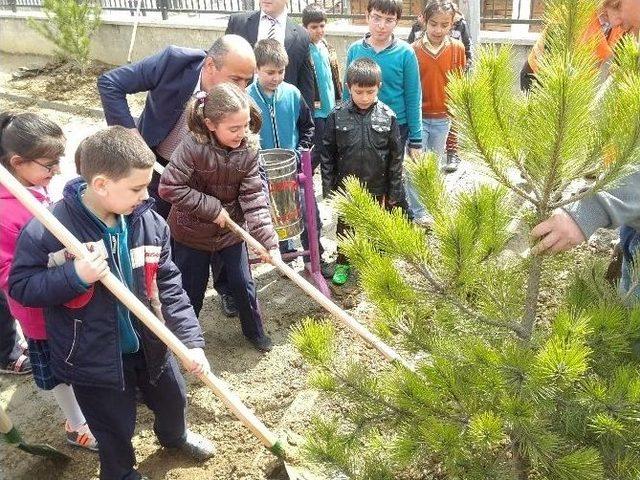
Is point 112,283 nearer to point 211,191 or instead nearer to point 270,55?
point 211,191

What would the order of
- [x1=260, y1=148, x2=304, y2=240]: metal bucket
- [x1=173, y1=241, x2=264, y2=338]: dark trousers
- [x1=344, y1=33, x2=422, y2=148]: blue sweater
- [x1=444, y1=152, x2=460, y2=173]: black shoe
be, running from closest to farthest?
[x1=173, y1=241, x2=264, y2=338]: dark trousers, [x1=260, y1=148, x2=304, y2=240]: metal bucket, [x1=344, y1=33, x2=422, y2=148]: blue sweater, [x1=444, y1=152, x2=460, y2=173]: black shoe

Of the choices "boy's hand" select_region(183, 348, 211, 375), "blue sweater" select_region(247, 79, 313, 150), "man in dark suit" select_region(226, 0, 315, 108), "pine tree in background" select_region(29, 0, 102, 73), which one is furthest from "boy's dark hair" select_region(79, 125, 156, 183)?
"pine tree in background" select_region(29, 0, 102, 73)

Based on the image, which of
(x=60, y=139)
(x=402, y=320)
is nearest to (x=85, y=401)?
(x=60, y=139)

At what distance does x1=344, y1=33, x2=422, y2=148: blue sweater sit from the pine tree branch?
A: 2.58m

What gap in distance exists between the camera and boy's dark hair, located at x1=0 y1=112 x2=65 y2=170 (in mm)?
2232

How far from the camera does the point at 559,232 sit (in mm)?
1312

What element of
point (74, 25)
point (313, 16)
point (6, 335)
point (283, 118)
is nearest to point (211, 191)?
point (283, 118)

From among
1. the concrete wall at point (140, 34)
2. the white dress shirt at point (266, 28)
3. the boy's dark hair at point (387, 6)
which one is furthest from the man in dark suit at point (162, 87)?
the concrete wall at point (140, 34)

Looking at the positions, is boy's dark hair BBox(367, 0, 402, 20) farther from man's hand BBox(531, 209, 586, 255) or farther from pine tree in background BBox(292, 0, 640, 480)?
man's hand BBox(531, 209, 586, 255)

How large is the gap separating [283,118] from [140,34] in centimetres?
699

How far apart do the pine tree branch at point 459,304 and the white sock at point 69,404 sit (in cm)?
177

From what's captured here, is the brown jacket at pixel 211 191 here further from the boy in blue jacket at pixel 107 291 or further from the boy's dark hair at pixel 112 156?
the boy's dark hair at pixel 112 156

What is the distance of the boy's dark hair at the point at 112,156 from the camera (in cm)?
182

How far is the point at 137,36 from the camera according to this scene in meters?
9.47
